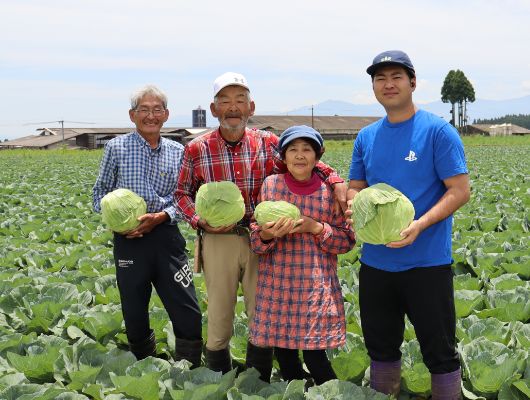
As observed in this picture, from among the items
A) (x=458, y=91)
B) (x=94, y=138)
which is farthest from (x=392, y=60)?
(x=458, y=91)

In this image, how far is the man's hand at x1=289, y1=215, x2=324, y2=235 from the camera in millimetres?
3072

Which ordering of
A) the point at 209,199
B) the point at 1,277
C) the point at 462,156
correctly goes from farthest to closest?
the point at 1,277
the point at 209,199
the point at 462,156

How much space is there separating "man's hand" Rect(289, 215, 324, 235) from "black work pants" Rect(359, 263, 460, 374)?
0.32m

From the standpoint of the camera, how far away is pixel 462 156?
2.76 metres

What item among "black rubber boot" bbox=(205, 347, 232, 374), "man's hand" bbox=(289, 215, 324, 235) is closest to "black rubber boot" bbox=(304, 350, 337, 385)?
"black rubber boot" bbox=(205, 347, 232, 374)

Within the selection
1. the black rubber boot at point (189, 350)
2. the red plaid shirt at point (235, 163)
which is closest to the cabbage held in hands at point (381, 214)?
the red plaid shirt at point (235, 163)

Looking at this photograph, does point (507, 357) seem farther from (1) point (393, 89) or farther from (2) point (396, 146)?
(1) point (393, 89)

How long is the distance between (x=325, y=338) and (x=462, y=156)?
1.24m

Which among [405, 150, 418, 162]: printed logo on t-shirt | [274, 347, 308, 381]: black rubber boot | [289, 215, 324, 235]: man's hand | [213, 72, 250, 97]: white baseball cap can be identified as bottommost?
[274, 347, 308, 381]: black rubber boot

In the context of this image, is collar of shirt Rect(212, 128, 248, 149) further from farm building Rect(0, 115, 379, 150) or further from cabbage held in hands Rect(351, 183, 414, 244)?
farm building Rect(0, 115, 379, 150)

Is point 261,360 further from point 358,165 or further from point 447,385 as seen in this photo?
point 358,165

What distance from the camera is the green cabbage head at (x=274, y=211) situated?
298cm

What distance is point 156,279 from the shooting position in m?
3.74

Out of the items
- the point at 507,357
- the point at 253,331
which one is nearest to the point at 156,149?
the point at 253,331
